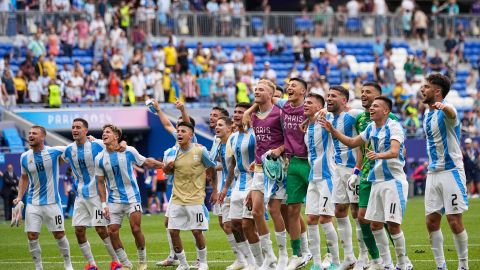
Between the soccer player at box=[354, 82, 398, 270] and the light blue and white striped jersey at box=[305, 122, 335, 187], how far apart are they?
42 cm

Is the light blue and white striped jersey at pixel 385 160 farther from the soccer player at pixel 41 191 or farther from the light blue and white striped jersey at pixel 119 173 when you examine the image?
the soccer player at pixel 41 191

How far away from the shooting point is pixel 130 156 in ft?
58.9

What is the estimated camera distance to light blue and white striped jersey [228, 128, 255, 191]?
1717 centimetres

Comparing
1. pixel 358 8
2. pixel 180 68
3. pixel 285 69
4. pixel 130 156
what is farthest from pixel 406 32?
pixel 130 156

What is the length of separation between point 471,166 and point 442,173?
21584mm

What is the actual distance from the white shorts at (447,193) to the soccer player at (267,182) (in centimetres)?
207

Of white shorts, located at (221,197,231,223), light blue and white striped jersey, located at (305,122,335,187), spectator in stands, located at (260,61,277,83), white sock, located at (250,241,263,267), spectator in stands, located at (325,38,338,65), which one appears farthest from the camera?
spectator in stands, located at (325,38,338,65)

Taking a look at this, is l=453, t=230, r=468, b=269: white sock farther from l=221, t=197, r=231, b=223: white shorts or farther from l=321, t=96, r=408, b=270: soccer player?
l=221, t=197, r=231, b=223: white shorts

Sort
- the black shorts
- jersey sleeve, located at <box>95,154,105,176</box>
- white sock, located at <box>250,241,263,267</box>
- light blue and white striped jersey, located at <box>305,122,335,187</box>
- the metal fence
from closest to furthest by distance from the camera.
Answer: light blue and white striped jersey, located at <box>305,122,335,187</box> < white sock, located at <box>250,241,263,267</box> < jersey sleeve, located at <box>95,154,105,176</box> < the black shorts < the metal fence

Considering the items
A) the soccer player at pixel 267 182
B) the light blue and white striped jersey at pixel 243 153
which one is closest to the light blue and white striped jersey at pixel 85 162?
the light blue and white striped jersey at pixel 243 153

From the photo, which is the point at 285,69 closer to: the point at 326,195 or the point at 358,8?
the point at 358,8

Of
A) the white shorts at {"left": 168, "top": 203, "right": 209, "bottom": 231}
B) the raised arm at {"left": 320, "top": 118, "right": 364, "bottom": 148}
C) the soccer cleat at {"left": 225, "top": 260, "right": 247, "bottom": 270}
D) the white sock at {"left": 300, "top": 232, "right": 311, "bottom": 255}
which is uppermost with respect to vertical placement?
the raised arm at {"left": 320, "top": 118, "right": 364, "bottom": 148}

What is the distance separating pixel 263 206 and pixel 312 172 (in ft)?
2.70

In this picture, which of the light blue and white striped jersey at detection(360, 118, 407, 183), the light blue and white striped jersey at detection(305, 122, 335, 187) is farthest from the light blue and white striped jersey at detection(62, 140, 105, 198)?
the light blue and white striped jersey at detection(360, 118, 407, 183)
